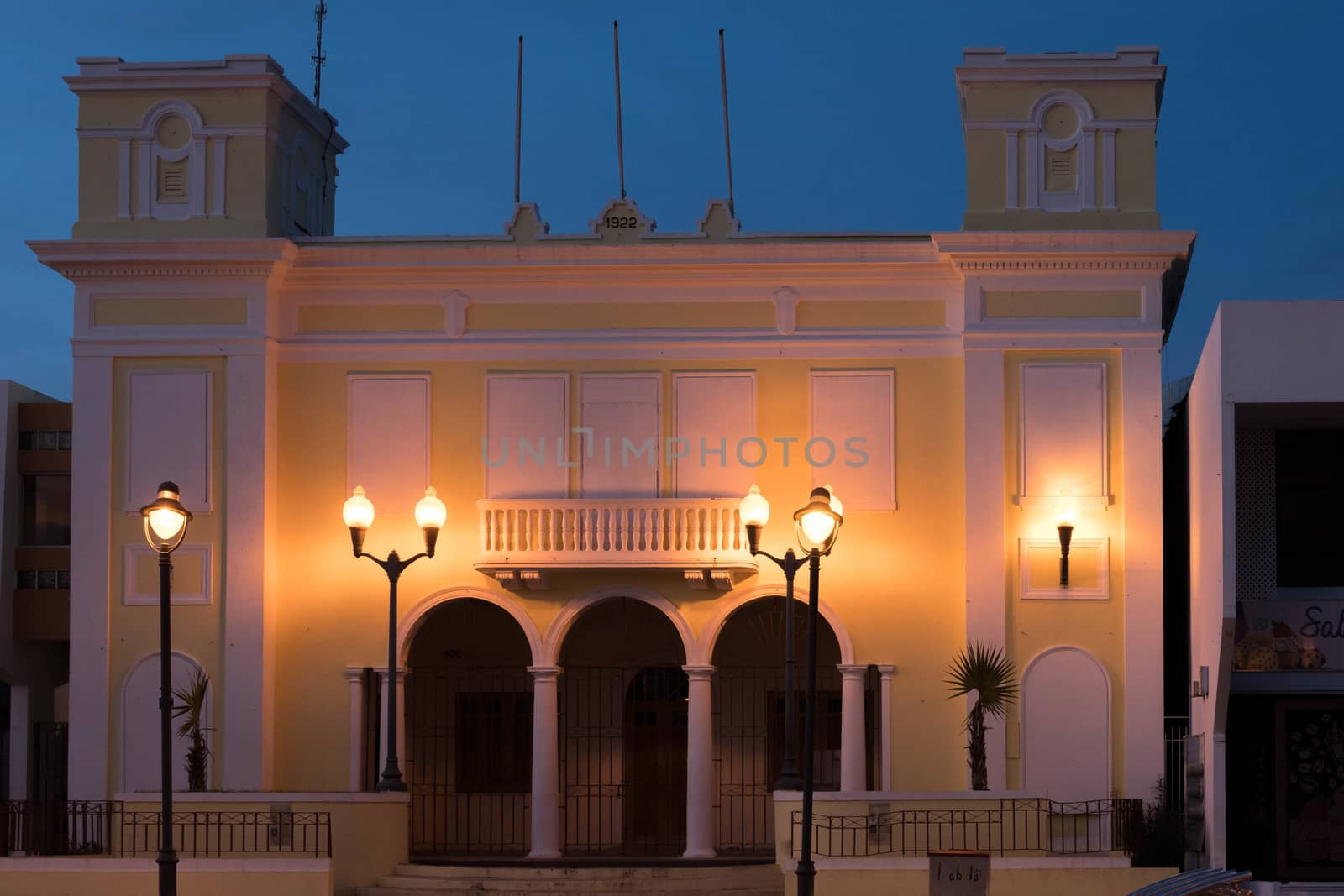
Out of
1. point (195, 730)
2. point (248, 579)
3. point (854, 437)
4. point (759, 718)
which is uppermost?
point (854, 437)

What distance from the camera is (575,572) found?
81.6 ft

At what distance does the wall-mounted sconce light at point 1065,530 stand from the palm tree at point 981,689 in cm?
116

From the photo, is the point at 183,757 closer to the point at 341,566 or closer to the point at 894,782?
the point at 341,566

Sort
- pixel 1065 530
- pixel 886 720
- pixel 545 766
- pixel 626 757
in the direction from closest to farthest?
1. pixel 1065 530
2. pixel 886 720
3. pixel 545 766
4. pixel 626 757

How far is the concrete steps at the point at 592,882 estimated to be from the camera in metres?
21.8

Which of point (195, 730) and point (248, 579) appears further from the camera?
point (248, 579)

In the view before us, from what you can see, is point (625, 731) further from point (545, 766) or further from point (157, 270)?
point (157, 270)

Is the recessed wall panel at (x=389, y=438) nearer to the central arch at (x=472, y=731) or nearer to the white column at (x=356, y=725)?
the white column at (x=356, y=725)

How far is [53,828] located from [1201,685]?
1450 cm

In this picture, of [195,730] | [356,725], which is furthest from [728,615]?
[195,730]

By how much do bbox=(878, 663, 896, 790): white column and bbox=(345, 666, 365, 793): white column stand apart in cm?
627

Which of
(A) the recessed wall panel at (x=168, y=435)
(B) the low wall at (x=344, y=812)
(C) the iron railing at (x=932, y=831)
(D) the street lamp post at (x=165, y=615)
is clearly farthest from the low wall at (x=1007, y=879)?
(A) the recessed wall panel at (x=168, y=435)

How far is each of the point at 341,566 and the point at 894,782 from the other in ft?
23.6

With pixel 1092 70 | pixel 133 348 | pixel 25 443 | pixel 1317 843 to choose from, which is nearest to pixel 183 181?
pixel 133 348
